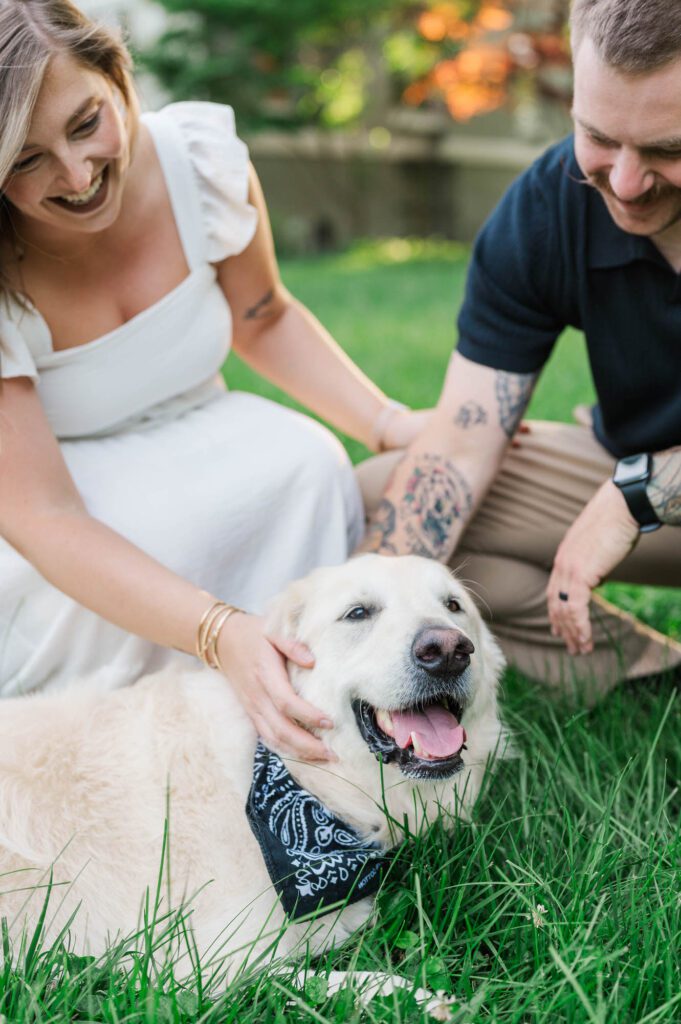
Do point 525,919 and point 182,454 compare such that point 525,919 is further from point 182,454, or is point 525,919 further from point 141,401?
point 141,401

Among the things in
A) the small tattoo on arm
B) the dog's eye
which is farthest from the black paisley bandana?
the small tattoo on arm

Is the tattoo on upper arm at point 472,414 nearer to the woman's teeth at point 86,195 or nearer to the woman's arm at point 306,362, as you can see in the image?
the woman's arm at point 306,362

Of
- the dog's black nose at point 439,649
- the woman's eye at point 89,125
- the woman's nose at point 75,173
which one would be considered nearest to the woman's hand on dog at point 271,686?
the dog's black nose at point 439,649

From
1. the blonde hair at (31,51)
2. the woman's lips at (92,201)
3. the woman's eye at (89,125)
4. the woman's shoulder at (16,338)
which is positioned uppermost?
the blonde hair at (31,51)

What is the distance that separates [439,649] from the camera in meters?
2.03

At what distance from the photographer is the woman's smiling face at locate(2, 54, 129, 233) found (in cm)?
228

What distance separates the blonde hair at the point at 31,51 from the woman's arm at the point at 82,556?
0.56 m

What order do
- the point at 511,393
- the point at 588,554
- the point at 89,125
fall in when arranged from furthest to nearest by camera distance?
the point at 511,393, the point at 588,554, the point at 89,125

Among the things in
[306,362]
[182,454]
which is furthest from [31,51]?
[306,362]

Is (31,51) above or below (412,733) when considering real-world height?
above

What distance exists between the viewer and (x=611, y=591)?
3.72m

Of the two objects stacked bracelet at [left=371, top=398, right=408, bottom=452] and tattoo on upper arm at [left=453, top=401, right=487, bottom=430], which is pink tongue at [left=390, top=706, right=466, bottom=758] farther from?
stacked bracelet at [left=371, top=398, right=408, bottom=452]

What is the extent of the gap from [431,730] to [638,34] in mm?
1481

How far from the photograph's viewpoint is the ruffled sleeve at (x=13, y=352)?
246cm
